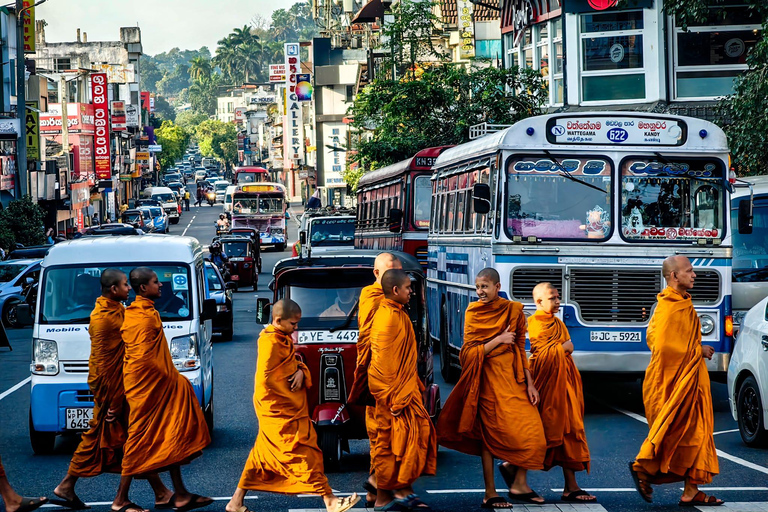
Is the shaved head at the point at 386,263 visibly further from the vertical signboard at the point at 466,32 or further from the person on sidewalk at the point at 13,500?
the vertical signboard at the point at 466,32

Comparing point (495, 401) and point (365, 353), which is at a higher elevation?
point (365, 353)

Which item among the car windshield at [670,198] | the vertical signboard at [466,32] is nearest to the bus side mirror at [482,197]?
the car windshield at [670,198]

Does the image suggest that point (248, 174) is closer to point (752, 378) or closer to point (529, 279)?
point (529, 279)

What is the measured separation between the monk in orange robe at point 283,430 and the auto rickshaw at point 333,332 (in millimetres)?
1649

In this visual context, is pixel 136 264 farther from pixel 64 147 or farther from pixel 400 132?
pixel 64 147

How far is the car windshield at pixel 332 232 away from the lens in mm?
34094

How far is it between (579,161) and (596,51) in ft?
45.1

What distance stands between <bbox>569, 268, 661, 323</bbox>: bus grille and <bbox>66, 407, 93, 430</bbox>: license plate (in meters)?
5.46

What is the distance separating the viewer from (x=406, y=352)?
8.57 metres

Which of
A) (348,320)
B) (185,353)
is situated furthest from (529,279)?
(185,353)

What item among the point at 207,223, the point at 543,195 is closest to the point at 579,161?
the point at 543,195

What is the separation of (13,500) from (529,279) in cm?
683

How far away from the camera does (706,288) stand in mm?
13641

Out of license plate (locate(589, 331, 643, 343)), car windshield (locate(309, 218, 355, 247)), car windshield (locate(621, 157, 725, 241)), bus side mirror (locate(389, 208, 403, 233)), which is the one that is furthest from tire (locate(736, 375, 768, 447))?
car windshield (locate(309, 218, 355, 247))
